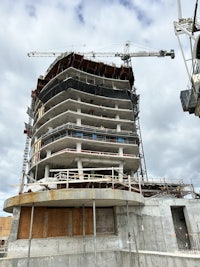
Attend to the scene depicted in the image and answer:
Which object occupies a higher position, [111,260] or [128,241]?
[128,241]

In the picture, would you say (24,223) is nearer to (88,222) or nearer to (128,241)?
(88,222)

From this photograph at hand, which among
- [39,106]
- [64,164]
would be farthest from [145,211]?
[39,106]

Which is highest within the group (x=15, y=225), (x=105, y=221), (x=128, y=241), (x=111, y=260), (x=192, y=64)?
(x=192, y=64)

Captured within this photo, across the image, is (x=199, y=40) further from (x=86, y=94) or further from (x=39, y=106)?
(x=39, y=106)

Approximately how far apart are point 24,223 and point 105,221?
645 cm

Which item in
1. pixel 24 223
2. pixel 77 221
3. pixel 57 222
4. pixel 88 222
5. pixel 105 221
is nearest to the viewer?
pixel 24 223

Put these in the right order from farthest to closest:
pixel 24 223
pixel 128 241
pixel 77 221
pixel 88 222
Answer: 1. pixel 88 222
2. pixel 77 221
3. pixel 128 241
4. pixel 24 223

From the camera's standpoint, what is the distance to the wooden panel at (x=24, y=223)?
14842 millimetres

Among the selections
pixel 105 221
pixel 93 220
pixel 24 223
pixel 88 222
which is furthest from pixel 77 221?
pixel 24 223

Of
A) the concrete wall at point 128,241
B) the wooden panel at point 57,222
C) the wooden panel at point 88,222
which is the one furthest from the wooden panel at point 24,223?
the wooden panel at point 88,222

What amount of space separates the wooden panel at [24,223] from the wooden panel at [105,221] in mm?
5499

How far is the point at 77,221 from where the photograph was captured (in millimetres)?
16328

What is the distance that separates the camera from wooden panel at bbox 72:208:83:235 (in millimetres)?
15994

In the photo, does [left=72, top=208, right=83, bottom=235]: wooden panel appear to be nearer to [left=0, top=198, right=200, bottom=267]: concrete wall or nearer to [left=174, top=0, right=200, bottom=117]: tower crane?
[left=0, top=198, right=200, bottom=267]: concrete wall
